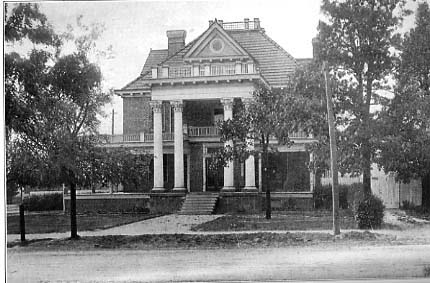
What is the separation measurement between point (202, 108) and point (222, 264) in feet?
6.36

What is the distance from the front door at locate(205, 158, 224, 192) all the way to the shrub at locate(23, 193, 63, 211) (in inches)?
72.8

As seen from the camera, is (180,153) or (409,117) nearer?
(409,117)

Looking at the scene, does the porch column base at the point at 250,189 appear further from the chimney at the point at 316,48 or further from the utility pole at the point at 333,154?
the chimney at the point at 316,48

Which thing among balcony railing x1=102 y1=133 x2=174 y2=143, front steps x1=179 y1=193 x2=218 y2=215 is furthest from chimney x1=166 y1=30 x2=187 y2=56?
front steps x1=179 y1=193 x2=218 y2=215

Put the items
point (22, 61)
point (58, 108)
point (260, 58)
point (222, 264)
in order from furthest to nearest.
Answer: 1. point (58, 108)
2. point (260, 58)
3. point (22, 61)
4. point (222, 264)

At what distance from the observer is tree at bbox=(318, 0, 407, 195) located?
9766mm

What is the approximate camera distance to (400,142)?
978 cm

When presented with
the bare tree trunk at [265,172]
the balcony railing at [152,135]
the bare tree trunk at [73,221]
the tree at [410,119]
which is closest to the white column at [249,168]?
the bare tree trunk at [265,172]

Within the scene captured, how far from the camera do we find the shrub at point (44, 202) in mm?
9797

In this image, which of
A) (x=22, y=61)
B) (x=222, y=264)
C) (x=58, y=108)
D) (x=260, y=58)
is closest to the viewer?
Result: (x=222, y=264)

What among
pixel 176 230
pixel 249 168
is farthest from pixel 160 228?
pixel 249 168

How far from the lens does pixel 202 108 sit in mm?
A: 9891

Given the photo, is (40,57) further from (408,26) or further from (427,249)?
(427,249)

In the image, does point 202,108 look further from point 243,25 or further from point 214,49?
point 243,25
